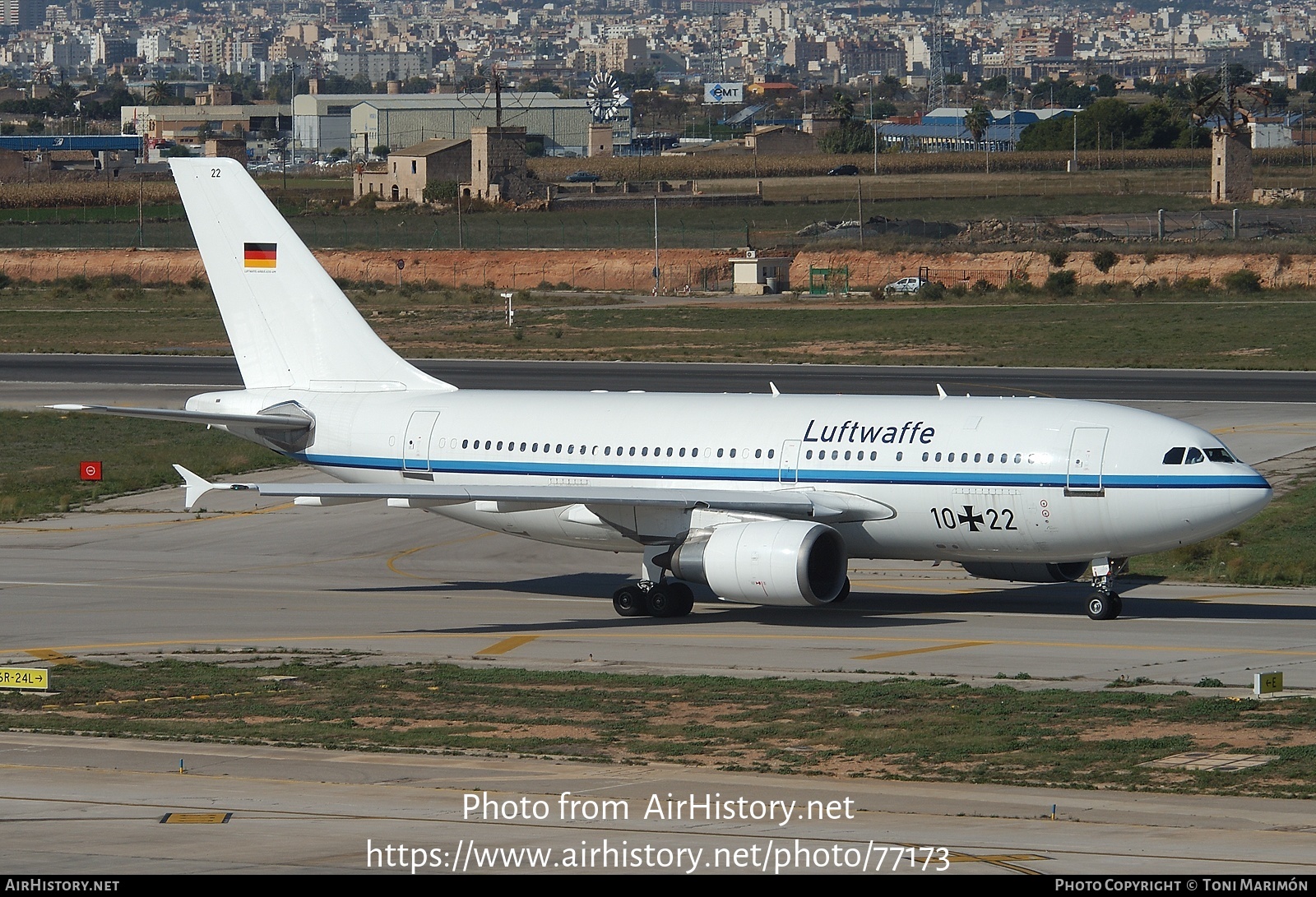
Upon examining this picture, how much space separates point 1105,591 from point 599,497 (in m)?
11.0

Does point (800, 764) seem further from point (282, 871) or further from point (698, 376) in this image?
point (698, 376)

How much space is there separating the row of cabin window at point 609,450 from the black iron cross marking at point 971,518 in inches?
176

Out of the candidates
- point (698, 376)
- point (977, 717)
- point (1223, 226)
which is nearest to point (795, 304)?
point (698, 376)

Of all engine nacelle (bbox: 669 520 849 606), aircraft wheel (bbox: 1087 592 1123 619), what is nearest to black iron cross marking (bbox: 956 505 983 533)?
engine nacelle (bbox: 669 520 849 606)

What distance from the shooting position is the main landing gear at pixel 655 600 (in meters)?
40.2

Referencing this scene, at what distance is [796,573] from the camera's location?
37.0 meters

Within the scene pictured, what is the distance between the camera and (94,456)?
6425cm

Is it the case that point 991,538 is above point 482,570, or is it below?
above

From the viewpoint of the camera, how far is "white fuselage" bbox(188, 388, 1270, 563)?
37094 mm

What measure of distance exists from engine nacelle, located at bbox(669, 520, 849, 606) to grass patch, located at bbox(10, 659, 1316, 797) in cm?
541

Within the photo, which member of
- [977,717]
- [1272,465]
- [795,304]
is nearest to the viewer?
[977,717]

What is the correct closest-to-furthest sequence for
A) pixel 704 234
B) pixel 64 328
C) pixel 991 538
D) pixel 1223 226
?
pixel 991 538 → pixel 64 328 → pixel 1223 226 → pixel 704 234

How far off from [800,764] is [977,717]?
4.34m

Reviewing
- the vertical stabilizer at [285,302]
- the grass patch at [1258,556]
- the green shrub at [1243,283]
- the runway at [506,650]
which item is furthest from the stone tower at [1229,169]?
the vertical stabilizer at [285,302]
